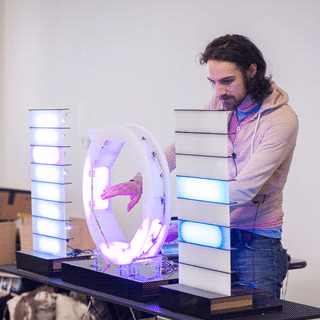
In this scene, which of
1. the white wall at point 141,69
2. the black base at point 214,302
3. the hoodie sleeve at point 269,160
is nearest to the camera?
the black base at point 214,302

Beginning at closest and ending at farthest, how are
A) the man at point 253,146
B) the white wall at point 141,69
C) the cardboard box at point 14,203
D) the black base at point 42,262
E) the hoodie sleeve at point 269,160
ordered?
the hoodie sleeve at point 269,160
the man at point 253,146
the black base at point 42,262
the white wall at point 141,69
the cardboard box at point 14,203

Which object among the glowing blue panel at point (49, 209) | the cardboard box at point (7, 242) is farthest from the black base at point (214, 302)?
the cardboard box at point (7, 242)

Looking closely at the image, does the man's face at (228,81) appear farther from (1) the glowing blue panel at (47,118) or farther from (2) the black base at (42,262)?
(2) the black base at (42,262)

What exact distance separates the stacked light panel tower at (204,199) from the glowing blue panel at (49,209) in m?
0.75

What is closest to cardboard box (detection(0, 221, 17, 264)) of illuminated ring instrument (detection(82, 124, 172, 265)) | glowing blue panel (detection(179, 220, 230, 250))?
illuminated ring instrument (detection(82, 124, 172, 265))

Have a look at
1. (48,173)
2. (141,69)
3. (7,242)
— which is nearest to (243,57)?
(48,173)

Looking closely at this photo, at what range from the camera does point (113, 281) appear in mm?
2141

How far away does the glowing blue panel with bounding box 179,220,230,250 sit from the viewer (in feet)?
5.97

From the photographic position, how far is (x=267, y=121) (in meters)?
2.08

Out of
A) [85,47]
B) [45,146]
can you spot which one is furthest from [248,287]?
[85,47]

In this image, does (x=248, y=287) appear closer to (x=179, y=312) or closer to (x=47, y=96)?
(x=179, y=312)

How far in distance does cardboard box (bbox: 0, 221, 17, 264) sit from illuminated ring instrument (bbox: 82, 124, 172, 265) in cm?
218

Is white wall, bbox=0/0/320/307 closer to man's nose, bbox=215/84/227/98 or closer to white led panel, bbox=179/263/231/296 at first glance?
man's nose, bbox=215/84/227/98

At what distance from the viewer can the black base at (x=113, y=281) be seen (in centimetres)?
204
